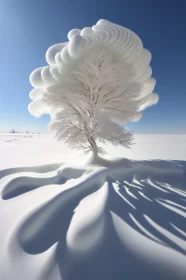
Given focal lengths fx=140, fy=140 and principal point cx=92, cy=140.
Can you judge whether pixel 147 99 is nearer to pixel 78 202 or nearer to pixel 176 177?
pixel 176 177

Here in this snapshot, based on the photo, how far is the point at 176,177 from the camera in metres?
3.40

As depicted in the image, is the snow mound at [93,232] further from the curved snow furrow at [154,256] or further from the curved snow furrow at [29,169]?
the curved snow furrow at [29,169]

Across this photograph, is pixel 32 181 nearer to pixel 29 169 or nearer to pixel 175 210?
pixel 29 169

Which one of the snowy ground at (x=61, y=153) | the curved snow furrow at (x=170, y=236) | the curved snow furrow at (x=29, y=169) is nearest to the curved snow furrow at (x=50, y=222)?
the curved snow furrow at (x=170, y=236)

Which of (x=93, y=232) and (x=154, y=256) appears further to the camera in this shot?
(x=93, y=232)

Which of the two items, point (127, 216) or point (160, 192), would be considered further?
point (160, 192)

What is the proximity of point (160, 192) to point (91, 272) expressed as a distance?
6.06ft

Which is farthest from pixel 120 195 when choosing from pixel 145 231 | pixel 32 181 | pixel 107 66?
pixel 107 66

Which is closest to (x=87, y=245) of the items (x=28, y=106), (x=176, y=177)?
(x=176, y=177)

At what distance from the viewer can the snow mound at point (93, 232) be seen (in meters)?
1.15

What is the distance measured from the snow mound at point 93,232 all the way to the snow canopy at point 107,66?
273cm

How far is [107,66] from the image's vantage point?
3.99m

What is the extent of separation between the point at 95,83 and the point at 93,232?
12.5ft

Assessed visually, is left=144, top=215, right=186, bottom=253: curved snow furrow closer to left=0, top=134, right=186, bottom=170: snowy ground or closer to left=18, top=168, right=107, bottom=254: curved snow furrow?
left=18, top=168, right=107, bottom=254: curved snow furrow
